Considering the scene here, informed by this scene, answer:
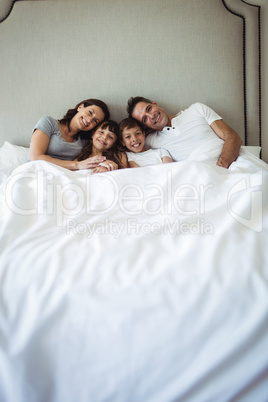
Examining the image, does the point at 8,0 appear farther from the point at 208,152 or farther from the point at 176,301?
the point at 176,301

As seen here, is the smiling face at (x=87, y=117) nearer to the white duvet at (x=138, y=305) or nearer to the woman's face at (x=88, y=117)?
the woman's face at (x=88, y=117)

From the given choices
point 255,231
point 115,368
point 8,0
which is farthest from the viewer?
point 8,0

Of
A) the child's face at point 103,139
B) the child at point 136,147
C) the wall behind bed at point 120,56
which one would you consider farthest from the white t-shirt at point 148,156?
the wall behind bed at point 120,56

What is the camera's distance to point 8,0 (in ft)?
5.35

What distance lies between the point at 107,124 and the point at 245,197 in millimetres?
1022

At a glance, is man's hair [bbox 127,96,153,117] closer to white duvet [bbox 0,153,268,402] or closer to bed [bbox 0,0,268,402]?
bed [bbox 0,0,268,402]

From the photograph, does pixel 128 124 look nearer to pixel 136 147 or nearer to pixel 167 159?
pixel 136 147

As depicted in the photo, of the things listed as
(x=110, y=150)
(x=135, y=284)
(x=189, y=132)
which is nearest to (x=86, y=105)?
(x=110, y=150)

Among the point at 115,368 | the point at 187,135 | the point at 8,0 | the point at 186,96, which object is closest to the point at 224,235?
the point at 115,368

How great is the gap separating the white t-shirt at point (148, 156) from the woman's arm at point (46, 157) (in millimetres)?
253

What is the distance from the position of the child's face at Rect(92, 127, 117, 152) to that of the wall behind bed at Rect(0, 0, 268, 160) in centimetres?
28

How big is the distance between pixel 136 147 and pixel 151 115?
0.22 m

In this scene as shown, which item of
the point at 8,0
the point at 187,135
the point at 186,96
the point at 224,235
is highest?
the point at 8,0

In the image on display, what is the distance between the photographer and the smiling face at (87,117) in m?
1.52
